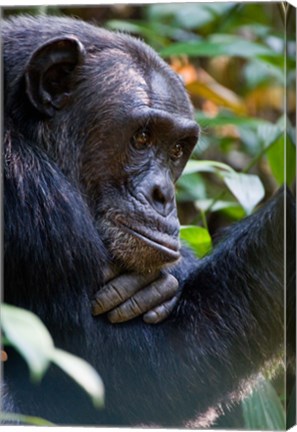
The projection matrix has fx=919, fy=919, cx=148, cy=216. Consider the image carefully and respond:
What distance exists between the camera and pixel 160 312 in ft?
11.9

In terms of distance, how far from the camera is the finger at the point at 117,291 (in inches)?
137

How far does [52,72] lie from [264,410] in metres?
1.50

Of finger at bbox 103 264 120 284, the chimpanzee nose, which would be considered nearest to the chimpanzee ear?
the chimpanzee nose

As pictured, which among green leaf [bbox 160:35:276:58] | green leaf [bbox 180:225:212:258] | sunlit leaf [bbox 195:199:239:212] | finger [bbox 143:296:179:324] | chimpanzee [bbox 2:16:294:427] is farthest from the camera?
green leaf [bbox 160:35:276:58]

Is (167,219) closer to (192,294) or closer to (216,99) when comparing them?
(192,294)

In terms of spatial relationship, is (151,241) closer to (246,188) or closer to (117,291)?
(117,291)

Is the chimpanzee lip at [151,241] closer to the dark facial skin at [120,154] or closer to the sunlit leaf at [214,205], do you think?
the dark facial skin at [120,154]

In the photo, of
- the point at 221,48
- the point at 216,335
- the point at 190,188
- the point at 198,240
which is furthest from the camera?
the point at 221,48

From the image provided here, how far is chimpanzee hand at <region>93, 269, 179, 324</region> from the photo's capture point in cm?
→ 350

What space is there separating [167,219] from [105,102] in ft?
1.66

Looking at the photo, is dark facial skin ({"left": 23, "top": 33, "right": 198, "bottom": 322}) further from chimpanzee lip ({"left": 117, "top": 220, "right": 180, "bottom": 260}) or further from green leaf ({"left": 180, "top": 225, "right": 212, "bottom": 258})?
green leaf ({"left": 180, "top": 225, "right": 212, "bottom": 258})

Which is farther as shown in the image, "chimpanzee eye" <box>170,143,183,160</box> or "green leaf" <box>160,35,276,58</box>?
"green leaf" <box>160,35,276,58</box>

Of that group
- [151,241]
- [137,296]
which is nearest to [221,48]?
[151,241]

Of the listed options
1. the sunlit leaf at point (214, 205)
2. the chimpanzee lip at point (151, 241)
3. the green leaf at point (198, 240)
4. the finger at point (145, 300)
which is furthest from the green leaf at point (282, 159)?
the finger at point (145, 300)
